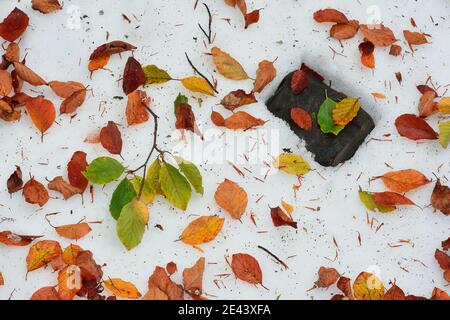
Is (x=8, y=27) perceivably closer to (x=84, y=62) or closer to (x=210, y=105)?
(x=84, y=62)

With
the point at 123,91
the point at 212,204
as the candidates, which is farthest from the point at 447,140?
the point at 123,91

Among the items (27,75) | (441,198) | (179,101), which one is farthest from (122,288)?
(441,198)

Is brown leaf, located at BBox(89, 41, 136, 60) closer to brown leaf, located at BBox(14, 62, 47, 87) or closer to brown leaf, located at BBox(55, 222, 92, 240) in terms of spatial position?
brown leaf, located at BBox(14, 62, 47, 87)

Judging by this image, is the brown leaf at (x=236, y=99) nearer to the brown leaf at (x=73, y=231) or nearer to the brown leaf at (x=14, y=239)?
the brown leaf at (x=73, y=231)

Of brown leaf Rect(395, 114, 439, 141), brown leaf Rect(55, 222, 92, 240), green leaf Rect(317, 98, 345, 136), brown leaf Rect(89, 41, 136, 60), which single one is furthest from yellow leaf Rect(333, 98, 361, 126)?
brown leaf Rect(55, 222, 92, 240)

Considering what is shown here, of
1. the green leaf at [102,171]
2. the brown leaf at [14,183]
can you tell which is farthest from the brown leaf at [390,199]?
the brown leaf at [14,183]

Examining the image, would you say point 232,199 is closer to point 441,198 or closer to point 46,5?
point 441,198
